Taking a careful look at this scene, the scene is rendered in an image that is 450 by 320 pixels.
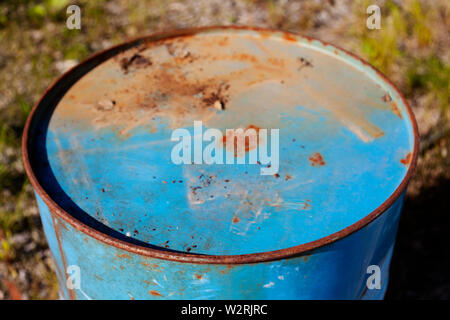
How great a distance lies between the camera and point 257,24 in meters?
3.61

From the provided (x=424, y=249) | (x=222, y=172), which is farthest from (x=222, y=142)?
(x=424, y=249)

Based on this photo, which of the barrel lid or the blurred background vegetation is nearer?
the barrel lid

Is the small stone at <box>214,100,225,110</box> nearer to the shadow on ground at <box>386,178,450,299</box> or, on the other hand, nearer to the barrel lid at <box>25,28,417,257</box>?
the barrel lid at <box>25,28,417,257</box>

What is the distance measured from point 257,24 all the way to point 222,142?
2.20 meters

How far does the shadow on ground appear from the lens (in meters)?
2.39

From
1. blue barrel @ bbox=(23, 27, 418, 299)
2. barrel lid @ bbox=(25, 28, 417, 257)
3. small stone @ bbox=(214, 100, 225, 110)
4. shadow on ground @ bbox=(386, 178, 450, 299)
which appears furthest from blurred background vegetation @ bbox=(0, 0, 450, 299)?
small stone @ bbox=(214, 100, 225, 110)

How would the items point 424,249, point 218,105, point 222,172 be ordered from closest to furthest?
point 222,172 < point 218,105 < point 424,249

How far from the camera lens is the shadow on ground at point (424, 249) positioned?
2.39 metres

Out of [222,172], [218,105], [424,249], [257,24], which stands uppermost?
[257,24]

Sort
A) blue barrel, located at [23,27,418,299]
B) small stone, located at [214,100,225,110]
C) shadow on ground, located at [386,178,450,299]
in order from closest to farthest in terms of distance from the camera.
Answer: blue barrel, located at [23,27,418,299], small stone, located at [214,100,225,110], shadow on ground, located at [386,178,450,299]

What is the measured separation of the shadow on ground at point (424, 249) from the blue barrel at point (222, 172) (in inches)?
24.8

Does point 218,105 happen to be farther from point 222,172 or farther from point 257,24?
point 257,24
